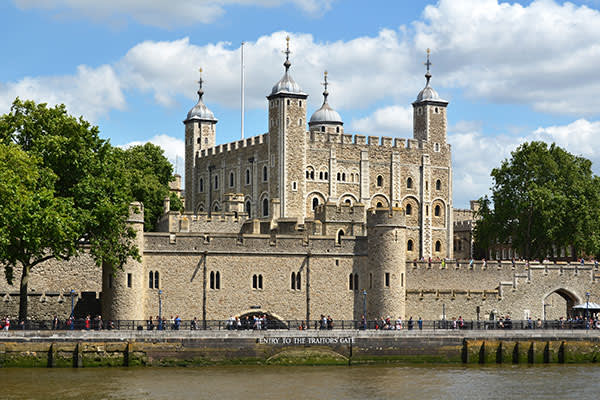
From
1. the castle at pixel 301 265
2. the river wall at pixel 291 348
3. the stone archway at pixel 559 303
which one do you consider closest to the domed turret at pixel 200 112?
the castle at pixel 301 265

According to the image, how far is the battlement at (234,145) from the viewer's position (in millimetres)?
92812

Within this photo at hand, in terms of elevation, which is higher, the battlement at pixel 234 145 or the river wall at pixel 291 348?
the battlement at pixel 234 145

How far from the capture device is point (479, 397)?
4409cm

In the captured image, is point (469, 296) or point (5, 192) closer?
point (5, 192)

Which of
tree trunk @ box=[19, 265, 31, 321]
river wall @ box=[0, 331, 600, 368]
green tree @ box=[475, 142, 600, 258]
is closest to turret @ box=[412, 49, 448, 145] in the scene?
green tree @ box=[475, 142, 600, 258]

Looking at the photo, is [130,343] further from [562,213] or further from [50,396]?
[562,213]

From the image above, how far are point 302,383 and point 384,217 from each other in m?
16.0

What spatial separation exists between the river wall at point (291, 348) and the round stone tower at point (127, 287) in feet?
16.5

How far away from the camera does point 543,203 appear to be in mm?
80375

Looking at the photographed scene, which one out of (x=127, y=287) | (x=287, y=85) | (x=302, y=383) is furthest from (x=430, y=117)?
(x=302, y=383)

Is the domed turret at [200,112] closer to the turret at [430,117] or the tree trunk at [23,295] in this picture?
the turret at [430,117]

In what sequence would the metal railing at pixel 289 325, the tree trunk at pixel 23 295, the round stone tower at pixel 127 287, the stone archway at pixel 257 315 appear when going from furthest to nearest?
the stone archway at pixel 257 315
the round stone tower at pixel 127 287
the tree trunk at pixel 23 295
the metal railing at pixel 289 325

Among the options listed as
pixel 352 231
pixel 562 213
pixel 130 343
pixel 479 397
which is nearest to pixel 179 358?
pixel 130 343

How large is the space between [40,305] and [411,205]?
44.6 m
